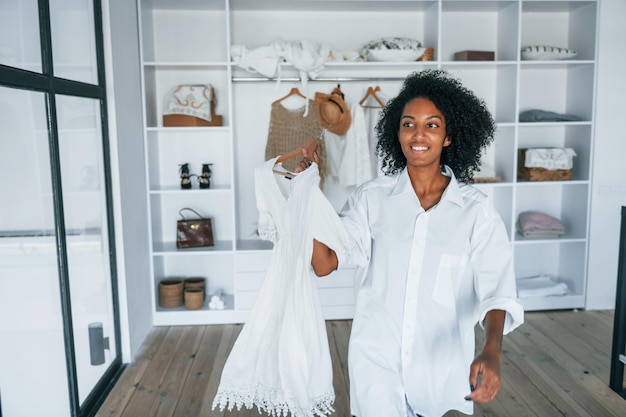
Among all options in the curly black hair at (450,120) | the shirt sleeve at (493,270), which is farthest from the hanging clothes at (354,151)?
the shirt sleeve at (493,270)

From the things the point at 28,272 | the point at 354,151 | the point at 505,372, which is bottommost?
the point at 505,372

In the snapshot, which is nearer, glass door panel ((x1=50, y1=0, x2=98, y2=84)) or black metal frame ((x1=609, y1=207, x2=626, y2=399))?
glass door panel ((x1=50, y1=0, x2=98, y2=84))

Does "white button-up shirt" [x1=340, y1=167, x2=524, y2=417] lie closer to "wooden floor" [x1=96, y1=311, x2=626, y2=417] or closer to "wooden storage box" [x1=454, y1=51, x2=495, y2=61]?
"wooden floor" [x1=96, y1=311, x2=626, y2=417]

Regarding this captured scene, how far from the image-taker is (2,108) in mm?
1980

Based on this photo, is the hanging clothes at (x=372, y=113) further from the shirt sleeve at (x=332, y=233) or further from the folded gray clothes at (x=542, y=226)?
the shirt sleeve at (x=332, y=233)

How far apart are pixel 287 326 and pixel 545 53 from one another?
326 centimetres

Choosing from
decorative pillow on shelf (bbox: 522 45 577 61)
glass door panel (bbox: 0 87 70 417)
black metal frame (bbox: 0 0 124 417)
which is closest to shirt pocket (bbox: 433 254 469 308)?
glass door panel (bbox: 0 87 70 417)

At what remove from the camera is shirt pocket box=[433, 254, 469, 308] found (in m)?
1.64

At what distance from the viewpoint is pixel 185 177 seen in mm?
4070

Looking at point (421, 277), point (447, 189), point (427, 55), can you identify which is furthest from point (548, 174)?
point (421, 277)

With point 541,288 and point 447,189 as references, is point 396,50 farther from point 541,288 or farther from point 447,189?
point 447,189

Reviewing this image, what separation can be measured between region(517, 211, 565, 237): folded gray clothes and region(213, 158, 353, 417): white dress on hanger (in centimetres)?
294

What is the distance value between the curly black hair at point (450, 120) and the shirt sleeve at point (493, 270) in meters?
0.28

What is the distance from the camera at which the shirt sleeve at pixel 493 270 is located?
1.53 m
